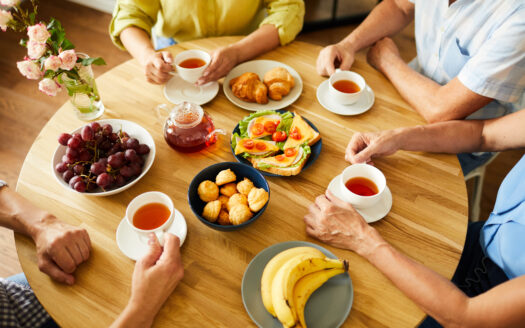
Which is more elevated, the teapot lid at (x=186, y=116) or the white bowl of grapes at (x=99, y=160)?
the teapot lid at (x=186, y=116)

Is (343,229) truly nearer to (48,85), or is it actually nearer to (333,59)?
(333,59)

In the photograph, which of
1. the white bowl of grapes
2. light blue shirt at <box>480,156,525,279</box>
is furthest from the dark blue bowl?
light blue shirt at <box>480,156,525,279</box>

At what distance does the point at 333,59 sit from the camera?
1858 mm

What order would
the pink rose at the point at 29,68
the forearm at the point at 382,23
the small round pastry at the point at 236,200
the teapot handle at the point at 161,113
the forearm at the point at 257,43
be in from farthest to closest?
the forearm at the point at 382,23
the forearm at the point at 257,43
the teapot handle at the point at 161,113
the pink rose at the point at 29,68
the small round pastry at the point at 236,200

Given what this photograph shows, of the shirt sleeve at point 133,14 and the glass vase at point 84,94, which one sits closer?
the glass vase at point 84,94

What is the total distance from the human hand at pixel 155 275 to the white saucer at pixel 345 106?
0.92m

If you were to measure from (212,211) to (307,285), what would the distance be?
1.27 feet

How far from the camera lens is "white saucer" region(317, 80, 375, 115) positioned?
1.70m

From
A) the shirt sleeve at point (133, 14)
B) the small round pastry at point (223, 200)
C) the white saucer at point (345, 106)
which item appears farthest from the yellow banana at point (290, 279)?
the shirt sleeve at point (133, 14)

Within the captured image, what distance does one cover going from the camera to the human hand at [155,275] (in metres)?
1.10

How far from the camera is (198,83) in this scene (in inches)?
69.0

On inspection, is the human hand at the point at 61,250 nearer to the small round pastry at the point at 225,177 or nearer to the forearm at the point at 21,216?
the forearm at the point at 21,216

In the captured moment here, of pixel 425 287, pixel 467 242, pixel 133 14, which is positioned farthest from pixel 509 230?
pixel 133 14

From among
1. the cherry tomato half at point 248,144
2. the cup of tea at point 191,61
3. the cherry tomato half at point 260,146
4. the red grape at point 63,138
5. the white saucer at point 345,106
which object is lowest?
the cherry tomato half at point 260,146
